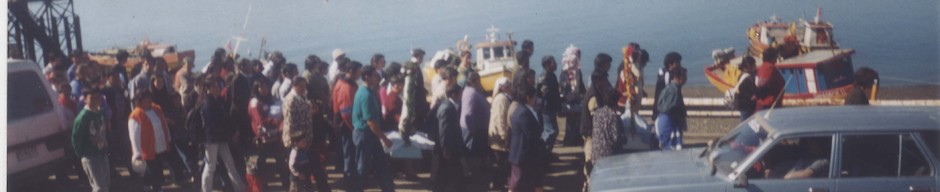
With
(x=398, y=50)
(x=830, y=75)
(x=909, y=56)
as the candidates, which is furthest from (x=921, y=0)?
(x=830, y=75)

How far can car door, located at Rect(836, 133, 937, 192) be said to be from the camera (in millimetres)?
6031

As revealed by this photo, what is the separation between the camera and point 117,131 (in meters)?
10.2

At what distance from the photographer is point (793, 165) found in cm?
641

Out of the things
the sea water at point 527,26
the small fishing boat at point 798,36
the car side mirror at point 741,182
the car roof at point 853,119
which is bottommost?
the sea water at point 527,26

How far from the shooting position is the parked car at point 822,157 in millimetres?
6082

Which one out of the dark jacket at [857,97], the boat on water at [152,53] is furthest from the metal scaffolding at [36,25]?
the dark jacket at [857,97]

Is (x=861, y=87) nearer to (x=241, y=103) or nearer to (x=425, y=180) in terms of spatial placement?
(x=425, y=180)

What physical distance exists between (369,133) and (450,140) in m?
0.73

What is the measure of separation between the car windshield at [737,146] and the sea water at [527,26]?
28.7 metres

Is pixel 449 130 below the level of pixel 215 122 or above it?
below

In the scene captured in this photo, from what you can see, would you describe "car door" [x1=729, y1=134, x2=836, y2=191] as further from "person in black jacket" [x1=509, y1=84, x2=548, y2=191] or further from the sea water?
the sea water

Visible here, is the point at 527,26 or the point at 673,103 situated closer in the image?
the point at 673,103

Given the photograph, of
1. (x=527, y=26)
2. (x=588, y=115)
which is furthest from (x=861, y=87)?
(x=527, y=26)

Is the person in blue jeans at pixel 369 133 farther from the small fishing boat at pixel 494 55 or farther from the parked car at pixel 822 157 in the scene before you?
the small fishing boat at pixel 494 55
